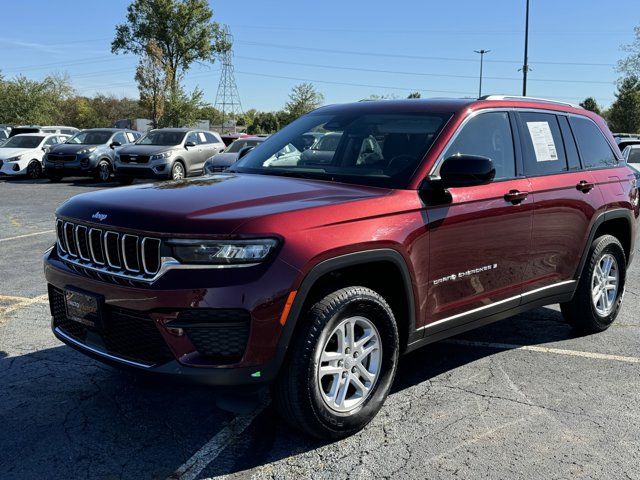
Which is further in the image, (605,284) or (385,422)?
(605,284)

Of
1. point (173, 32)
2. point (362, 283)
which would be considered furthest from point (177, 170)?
point (173, 32)

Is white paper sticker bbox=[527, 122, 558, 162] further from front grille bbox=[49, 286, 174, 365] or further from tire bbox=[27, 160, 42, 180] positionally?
tire bbox=[27, 160, 42, 180]

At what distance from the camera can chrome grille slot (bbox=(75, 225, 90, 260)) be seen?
3328 millimetres

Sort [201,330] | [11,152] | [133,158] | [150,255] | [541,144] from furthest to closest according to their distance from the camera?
[11,152] → [133,158] → [541,144] → [150,255] → [201,330]

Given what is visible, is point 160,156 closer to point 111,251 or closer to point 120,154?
point 120,154

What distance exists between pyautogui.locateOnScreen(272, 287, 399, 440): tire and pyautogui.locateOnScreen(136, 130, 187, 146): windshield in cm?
1663

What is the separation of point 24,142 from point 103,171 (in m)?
3.68

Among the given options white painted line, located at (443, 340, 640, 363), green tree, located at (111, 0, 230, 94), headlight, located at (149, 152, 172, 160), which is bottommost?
white painted line, located at (443, 340, 640, 363)

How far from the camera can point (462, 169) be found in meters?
3.58

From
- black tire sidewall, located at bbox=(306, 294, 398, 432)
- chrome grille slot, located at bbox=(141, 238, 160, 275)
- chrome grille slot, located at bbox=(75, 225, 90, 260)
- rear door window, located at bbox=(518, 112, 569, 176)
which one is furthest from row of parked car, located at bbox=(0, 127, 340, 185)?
chrome grille slot, located at bbox=(141, 238, 160, 275)

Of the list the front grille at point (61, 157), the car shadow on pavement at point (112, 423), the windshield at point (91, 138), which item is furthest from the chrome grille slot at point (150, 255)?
the windshield at point (91, 138)

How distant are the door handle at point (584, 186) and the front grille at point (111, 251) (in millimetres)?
3377

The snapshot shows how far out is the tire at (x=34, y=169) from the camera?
21.0 m

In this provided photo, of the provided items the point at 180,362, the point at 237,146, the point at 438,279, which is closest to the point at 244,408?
the point at 180,362
